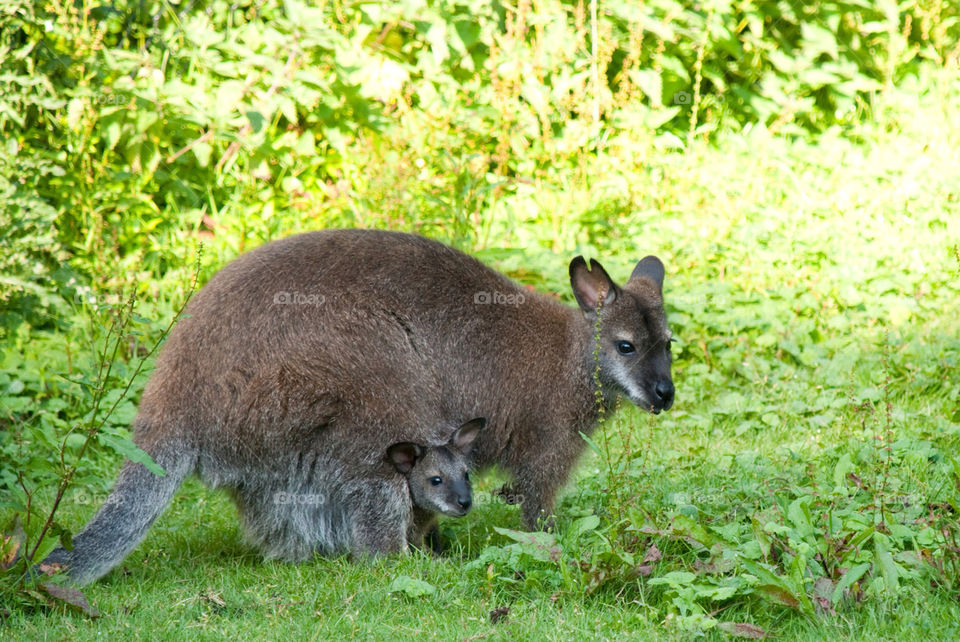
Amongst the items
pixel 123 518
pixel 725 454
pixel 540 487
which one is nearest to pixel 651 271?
pixel 725 454

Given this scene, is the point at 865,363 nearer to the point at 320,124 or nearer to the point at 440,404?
the point at 440,404

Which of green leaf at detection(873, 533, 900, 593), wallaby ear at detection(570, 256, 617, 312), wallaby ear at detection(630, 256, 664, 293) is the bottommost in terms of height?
green leaf at detection(873, 533, 900, 593)

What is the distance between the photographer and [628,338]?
5.59 metres

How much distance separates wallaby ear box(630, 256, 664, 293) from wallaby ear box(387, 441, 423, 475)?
1.74m

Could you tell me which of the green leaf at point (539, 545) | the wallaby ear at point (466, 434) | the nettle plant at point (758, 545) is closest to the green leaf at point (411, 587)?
the nettle plant at point (758, 545)

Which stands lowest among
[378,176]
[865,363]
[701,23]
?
[865,363]

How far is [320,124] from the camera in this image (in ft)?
32.5

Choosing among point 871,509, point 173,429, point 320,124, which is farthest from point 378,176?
point 871,509

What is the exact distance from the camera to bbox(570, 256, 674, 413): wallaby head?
5.52 metres

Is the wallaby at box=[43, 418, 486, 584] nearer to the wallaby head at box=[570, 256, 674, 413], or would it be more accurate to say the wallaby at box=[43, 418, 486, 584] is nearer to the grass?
the grass

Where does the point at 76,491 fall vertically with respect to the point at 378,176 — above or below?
below

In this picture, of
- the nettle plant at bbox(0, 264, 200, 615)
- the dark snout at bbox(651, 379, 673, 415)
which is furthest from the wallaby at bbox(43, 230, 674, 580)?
the nettle plant at bbox(0, 264, 200, 615)

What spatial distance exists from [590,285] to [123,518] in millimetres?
2621

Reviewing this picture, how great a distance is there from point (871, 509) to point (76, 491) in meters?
4.37
